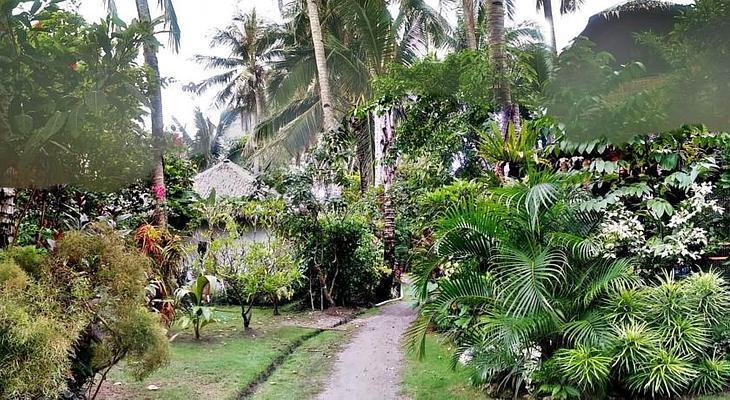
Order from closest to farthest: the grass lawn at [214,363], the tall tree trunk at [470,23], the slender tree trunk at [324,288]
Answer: the grass lawn at [214,363] < the slender tree trunk at [324,288] < the tall tree trunk at [470,23]

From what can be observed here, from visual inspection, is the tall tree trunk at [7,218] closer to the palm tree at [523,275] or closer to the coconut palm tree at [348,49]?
the palm tree at [523,275]

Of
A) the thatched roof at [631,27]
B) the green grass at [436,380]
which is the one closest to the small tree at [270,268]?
the green grass at [436,380]

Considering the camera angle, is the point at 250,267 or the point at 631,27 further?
the point at 250,267

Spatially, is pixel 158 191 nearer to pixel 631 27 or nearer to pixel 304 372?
pixel 304 372

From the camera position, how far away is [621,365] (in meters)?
3.99

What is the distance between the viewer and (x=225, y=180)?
14938 millimetres

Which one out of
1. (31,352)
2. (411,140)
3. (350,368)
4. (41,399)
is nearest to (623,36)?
(31,352)

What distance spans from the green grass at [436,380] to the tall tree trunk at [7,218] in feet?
11.3

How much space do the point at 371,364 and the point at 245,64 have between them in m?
19.9

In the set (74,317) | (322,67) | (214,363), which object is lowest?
(214,363)

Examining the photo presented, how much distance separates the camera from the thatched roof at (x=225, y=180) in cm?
1464

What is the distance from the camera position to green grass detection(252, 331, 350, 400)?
4957mm

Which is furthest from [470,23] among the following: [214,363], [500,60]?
[214,363]

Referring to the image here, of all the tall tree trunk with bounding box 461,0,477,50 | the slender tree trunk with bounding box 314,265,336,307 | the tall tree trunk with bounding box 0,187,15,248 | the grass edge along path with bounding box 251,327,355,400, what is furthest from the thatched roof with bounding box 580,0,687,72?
the tall tree trunk with bounding box 461,0,477,50
